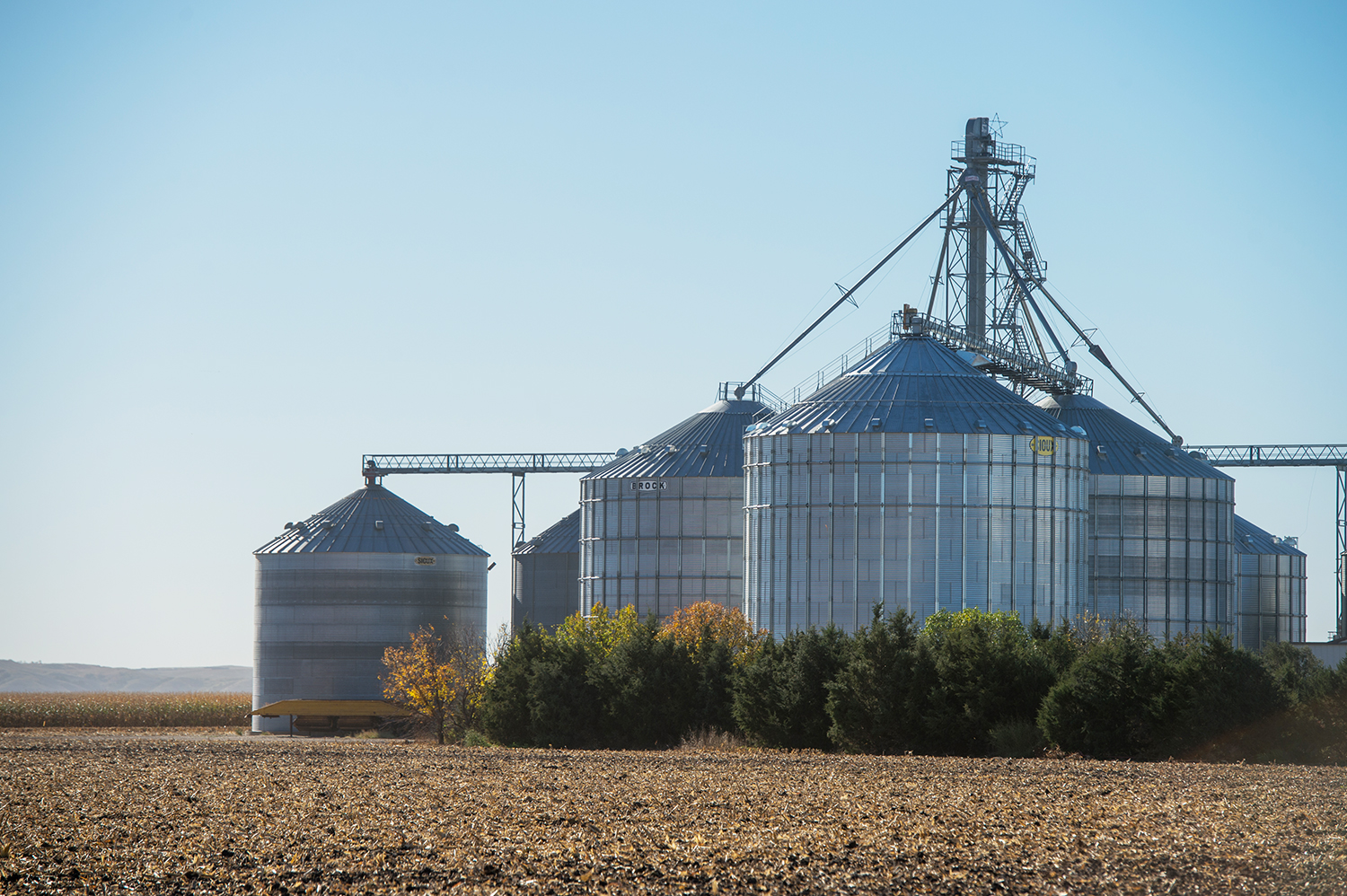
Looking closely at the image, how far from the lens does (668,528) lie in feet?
295

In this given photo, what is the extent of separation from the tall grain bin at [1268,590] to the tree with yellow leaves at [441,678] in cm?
5346

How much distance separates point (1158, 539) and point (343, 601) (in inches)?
1961

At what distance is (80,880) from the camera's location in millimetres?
24641

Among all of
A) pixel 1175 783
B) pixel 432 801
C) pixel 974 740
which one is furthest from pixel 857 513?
pixel 432 801

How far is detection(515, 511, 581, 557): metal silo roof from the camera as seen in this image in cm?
11557

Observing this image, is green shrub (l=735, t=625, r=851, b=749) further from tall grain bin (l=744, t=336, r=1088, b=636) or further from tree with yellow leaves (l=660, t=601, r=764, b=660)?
tall grain bin (l=744, t=336, r=1088, b=636)

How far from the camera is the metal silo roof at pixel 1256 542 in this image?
11219cm

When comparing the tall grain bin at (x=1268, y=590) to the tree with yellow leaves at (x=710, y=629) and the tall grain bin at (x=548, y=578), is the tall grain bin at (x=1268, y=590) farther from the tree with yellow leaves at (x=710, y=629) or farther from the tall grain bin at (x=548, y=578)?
the tall grain bin at (x=548, y=578)

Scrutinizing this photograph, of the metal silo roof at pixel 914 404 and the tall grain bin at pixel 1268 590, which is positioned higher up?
the metal silo roof at pixel 914 404

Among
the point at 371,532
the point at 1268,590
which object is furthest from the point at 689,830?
the point at 1268,590

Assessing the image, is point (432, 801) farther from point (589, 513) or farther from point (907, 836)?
point (589, 513)

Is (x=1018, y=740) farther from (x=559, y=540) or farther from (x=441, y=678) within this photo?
(x=559, y=540)

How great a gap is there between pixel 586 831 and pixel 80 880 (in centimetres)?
850

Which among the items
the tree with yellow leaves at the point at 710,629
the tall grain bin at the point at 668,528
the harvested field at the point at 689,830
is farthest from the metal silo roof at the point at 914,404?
the harvested field at the point at 689,830
